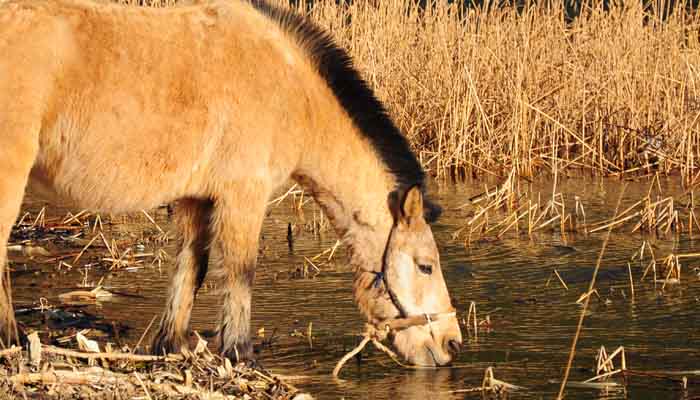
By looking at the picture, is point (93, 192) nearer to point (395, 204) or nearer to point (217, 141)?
point (217, 141)

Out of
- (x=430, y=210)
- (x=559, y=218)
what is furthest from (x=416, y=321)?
(x=559, y=218)

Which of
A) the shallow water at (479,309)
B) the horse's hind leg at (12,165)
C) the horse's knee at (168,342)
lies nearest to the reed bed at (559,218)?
the shallow water at (479,309)

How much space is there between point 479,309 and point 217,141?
2.32 m

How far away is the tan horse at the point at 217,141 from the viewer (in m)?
5.87

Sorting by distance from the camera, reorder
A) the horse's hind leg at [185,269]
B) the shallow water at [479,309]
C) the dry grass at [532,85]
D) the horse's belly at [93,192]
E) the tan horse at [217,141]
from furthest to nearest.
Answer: the dry grass at [532,85] < the horse's hind leg at [185,269] < the shallow water at [479,309] < the horse's belly at [93,192] < the tan horse at [217,141]

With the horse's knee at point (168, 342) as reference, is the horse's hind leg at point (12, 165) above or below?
above

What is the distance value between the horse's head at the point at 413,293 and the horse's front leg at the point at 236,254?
2.41 ft

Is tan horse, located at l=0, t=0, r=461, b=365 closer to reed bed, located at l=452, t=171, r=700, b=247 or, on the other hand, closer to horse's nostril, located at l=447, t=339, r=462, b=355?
horse's nostril, located at l=447, t=339, r=462, b=355

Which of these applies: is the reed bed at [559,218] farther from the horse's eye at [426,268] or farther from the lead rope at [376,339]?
the lead rope at [376,339]

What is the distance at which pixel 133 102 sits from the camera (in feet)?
19.8

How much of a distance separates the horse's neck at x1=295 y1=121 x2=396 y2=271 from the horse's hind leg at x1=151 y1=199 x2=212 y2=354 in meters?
0.62

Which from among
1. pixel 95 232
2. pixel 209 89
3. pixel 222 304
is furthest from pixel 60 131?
pixel 95 232

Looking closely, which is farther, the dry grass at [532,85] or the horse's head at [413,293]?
the dry grass at [532,85]

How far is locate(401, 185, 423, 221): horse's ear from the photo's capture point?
6504 mm
